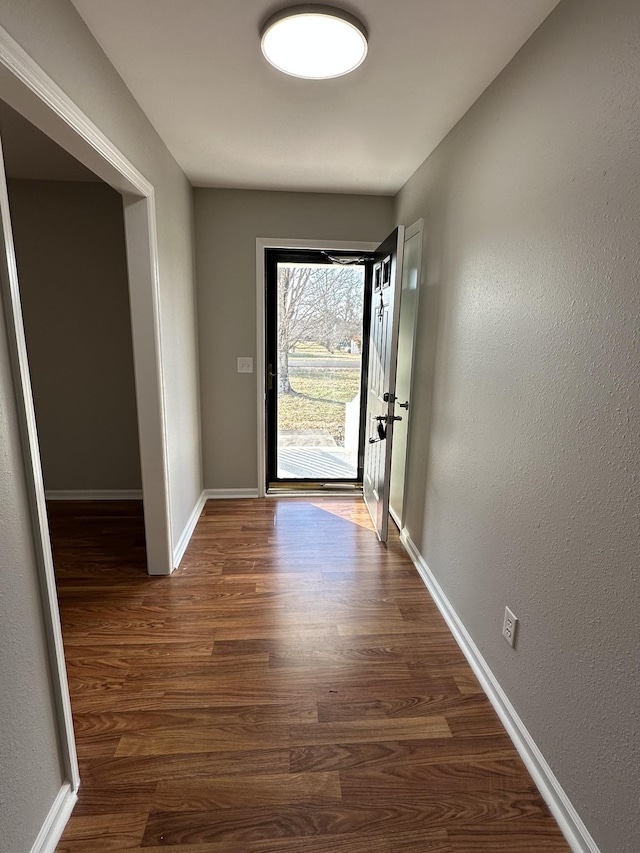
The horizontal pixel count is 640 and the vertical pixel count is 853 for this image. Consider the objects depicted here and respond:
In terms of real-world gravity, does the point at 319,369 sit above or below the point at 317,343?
below

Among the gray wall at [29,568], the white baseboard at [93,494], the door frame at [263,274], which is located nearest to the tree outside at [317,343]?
the door frame at [263,274]

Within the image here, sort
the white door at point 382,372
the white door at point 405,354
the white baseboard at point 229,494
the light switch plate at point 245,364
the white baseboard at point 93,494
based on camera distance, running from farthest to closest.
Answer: the white baseboard at point 229,494 < the white baseboard at point 93,494 < the light switch plate at point 245,364 < the white door at point 405,354 < the white door at point 382,372

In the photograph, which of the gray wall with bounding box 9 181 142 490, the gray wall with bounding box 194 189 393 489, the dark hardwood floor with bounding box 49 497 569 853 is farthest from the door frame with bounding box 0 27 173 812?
the gray wall with bounding box 9 181 142 490

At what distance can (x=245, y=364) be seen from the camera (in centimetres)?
337

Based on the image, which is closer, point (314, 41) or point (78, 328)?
point (314, 41)

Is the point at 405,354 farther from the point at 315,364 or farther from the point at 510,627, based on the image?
the point at 510,627

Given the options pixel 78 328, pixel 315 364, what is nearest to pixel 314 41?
pixel 315 364

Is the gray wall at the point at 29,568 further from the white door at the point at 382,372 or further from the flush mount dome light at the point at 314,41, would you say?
the white door at the point at 382,372

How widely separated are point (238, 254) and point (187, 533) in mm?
2058

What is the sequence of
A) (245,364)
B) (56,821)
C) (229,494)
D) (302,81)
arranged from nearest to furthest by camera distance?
(56,821)
(302,81)
(245,364)
(229,494)

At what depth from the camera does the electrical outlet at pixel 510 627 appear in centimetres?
151

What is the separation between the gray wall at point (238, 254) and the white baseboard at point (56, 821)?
2429 millimetres

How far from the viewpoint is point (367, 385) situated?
11.9 ft

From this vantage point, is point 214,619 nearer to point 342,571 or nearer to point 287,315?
point 342,571
